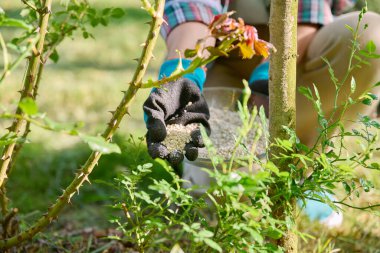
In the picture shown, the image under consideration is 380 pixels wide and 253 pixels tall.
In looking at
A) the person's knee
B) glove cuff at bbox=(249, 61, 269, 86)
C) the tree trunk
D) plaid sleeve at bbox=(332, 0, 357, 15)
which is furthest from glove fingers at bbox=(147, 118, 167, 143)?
plaid sleeve at bbox=(332, 0, 357, 15)

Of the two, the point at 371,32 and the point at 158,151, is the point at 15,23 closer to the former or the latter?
the point at 158,151

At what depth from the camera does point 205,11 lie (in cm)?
179

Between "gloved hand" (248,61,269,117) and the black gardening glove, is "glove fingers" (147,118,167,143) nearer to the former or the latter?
the black gardening glove

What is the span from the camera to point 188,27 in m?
1.73

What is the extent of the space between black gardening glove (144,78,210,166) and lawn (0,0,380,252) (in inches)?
2.0

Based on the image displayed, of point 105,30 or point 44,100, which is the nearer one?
point 44,100

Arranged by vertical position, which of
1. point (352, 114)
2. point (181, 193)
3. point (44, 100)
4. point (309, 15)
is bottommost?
point (44, 100)

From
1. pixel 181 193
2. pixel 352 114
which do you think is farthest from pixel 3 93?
pixel 181 193

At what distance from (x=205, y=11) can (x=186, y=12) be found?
0.20ft

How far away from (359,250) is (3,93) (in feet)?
7.46

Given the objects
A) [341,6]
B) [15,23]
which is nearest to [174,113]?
[15,23]

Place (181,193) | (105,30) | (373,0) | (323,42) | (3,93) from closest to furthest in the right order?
(181,193) < (323,42) < (373,0) < (3,93) < (105,30)

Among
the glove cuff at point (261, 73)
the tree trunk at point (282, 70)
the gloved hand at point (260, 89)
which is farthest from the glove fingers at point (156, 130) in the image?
the glove cuff at point (261, 73)

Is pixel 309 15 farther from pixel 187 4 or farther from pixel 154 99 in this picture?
pixel 154 99
